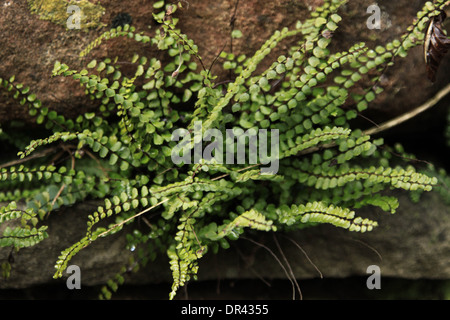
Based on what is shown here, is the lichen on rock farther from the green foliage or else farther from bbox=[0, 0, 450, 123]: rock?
the green foliage

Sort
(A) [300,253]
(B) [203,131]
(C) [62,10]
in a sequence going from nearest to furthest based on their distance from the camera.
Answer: (B) [203,131] < (C) [62,10] < (A) [300,253]

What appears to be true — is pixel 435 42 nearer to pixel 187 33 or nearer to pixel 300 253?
pixel 187 33

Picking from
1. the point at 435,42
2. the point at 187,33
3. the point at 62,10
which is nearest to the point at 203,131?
the point at 187,33

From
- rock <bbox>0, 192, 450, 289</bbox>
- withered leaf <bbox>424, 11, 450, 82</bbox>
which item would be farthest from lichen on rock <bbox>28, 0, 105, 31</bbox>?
withered leaf <bbox>424, 11, 450, 82</bbox>

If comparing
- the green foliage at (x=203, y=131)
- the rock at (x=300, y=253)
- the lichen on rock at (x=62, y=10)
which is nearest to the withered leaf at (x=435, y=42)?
the green foliage at (x=203, y=131)

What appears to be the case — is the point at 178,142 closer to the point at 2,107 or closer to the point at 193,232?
the point at 193,232

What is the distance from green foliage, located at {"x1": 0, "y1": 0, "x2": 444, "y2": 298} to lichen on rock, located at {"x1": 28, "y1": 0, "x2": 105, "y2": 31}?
0.15m

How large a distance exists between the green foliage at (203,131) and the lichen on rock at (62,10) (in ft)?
0.49

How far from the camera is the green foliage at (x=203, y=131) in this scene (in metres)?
1.95

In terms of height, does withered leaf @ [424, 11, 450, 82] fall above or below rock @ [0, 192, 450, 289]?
above

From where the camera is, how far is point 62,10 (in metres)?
2.11

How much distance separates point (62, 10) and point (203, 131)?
37.9 inches

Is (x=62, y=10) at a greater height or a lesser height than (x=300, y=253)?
greater

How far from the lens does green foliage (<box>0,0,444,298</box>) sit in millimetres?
1948
